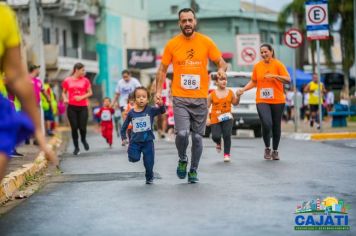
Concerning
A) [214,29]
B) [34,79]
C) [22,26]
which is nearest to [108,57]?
[22,26]

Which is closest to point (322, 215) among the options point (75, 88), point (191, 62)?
point (191, 62)

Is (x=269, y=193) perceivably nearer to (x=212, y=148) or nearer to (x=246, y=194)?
(x=246, y=194)

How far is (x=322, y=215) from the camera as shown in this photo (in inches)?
300

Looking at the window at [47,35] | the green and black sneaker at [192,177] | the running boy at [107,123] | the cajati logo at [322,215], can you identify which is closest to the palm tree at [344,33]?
the window at [47,35]

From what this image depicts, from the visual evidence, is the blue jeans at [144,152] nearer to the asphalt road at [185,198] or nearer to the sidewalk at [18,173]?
the asphalt road at [185,198]

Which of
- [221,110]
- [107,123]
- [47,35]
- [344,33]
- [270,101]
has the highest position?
[47,35]

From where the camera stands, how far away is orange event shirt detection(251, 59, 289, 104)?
14914 mm

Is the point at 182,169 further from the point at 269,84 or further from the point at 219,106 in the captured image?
the point at 219,106

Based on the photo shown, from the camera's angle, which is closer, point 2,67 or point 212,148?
point 2,67

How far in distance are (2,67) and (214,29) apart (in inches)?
3097

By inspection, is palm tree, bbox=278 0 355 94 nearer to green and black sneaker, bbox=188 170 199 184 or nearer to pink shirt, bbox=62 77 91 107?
pink shirt, bbox=62 77 91 107

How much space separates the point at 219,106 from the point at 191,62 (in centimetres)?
431

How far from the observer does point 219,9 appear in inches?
3332

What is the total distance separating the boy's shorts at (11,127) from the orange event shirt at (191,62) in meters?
6.34
